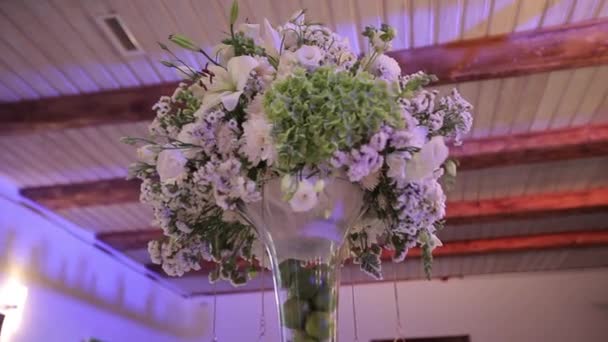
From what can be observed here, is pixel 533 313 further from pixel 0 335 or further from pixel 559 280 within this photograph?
pixel 0 335

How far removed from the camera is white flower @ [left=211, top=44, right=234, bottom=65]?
35.5 inches

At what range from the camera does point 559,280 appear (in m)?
6.08

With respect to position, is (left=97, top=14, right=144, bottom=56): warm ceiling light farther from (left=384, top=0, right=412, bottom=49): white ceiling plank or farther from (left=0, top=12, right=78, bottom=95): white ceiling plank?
(left=384, top=0, right=412, bottom=49): white ceiling plank

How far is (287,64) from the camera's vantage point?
2.75 feet

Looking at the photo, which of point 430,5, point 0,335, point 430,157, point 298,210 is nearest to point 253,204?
point 298,210

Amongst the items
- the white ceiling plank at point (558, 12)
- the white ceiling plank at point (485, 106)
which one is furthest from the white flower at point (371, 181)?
the white ceiling plank at point (485, 106)

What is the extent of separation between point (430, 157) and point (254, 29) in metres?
0.38

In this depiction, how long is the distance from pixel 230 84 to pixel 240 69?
0.03 m

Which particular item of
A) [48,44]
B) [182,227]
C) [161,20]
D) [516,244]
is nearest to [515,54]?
[161,20]

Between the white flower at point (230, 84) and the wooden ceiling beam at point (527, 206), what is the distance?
369cm

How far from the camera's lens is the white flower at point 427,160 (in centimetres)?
76

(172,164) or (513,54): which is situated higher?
(513,54)

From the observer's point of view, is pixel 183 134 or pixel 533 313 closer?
pixel 183 134

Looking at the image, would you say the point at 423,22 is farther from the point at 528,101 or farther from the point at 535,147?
the point at 535,147
